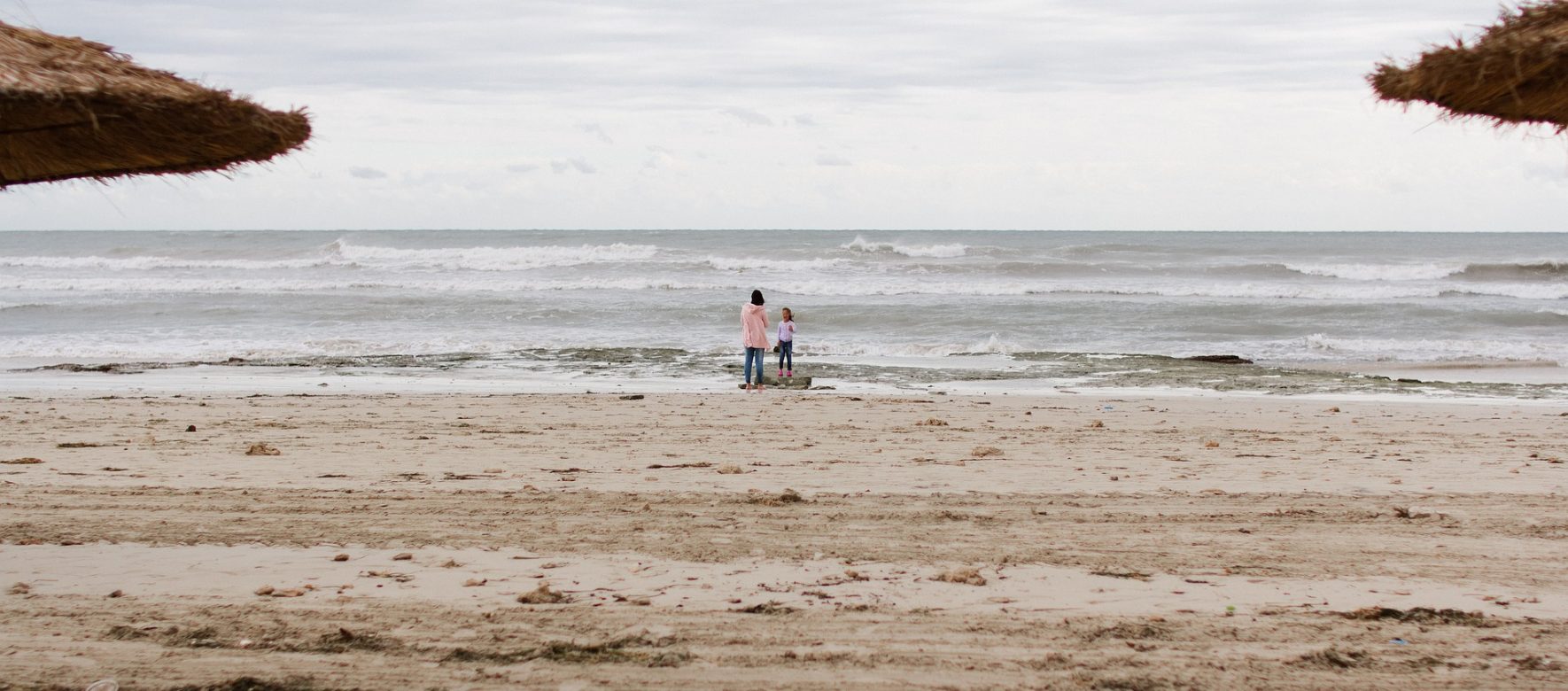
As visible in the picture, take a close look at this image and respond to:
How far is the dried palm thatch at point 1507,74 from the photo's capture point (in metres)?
2.88

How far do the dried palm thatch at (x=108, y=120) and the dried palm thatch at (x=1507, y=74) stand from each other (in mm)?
3685

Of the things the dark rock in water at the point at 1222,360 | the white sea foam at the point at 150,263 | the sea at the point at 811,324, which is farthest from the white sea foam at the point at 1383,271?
the white sea foam at the point at 150,263

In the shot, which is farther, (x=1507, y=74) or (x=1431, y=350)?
(x=1431, y=350)

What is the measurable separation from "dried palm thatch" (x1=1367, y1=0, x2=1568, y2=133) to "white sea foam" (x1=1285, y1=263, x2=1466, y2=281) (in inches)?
1514

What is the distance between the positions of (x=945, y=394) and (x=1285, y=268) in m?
31.8

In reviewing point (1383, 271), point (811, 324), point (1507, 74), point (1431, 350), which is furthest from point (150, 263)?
point (1507, 74)

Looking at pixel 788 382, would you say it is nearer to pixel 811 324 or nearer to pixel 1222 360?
pixel 1222 360

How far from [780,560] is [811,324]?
17.5m

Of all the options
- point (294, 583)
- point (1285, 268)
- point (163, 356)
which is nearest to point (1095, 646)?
point (294, 583)

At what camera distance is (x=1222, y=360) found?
16859 millimetres

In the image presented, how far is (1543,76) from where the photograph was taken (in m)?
2.96

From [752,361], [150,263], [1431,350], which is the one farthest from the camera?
[150,263]

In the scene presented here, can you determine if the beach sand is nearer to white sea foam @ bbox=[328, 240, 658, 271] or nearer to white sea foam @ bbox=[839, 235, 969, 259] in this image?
white sea foam @ bbox=[328, 240, 658, 271]

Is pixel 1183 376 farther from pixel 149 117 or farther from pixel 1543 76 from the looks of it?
pixel 149 117
